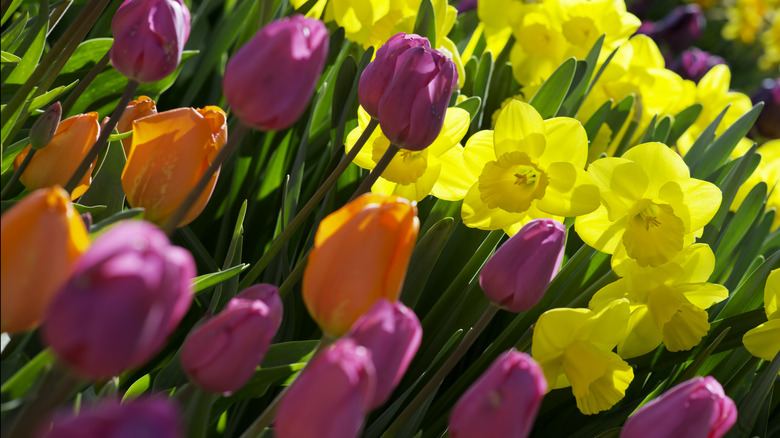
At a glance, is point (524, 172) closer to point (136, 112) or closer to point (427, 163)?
point (427, 163)

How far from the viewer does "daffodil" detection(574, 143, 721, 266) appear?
1.00 meters

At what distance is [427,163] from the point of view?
0.98 meters

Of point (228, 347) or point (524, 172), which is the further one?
point (524, 172)

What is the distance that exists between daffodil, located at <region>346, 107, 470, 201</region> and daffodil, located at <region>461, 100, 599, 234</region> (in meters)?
0.02

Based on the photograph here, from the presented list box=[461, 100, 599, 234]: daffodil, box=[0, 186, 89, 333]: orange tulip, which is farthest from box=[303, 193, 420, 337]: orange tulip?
box=[461, 100, 599, 234]: daffodil

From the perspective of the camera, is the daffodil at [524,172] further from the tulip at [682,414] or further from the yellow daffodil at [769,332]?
the tulip at [682,414]

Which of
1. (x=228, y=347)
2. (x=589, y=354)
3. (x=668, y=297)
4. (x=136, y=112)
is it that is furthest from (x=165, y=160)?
(x=668, y=297)

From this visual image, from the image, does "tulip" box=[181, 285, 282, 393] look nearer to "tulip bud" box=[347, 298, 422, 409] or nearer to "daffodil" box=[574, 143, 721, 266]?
"tulip bud" box=[347, 298, 422, 409]

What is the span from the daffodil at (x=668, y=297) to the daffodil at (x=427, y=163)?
231 millimetres

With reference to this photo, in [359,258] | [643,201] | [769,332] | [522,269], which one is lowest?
[769,332]

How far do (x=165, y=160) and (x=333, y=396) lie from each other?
1.28 feet

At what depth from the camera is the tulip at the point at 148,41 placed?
658mm

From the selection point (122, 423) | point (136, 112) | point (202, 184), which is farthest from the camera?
point (136, 112)

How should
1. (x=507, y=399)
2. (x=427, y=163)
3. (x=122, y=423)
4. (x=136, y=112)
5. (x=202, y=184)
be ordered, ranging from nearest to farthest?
(x=122, y=423) < (x=507, y=399) < (x=202, y=184) < (x=136, y=112) < (x=427, y=163)
